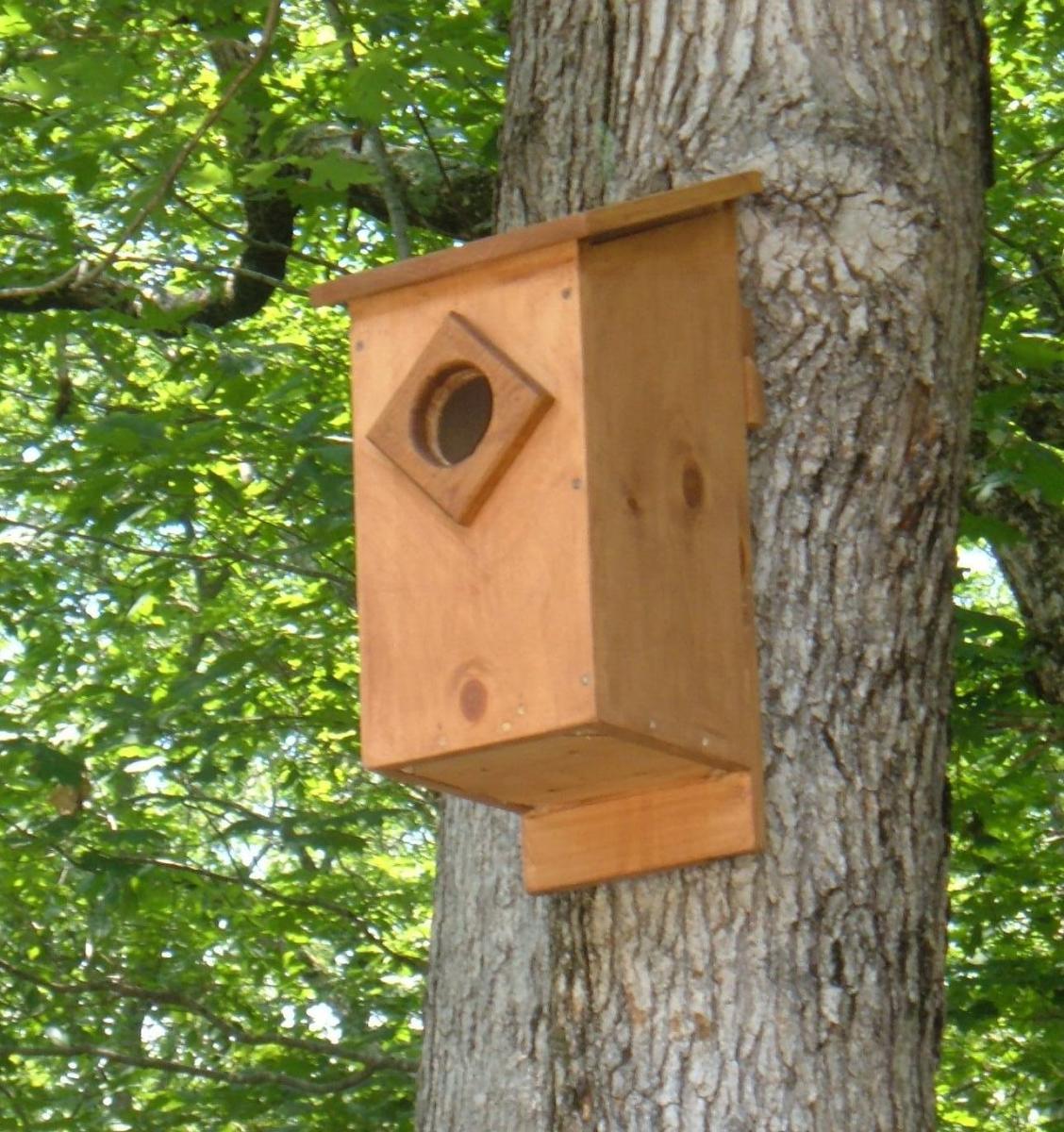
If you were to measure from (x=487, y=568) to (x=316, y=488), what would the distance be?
2990 mm

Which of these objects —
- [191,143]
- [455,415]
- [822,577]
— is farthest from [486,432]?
[191,143]

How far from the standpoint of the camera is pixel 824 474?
2.19 meters

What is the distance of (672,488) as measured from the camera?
211 cm

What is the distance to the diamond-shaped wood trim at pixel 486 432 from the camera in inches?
79.4

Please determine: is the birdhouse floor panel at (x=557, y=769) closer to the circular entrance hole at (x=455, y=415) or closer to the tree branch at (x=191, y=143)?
the circular entrance hole at (x=455, y=415)

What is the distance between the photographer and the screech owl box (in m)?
1.99

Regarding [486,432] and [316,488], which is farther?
[316,488]

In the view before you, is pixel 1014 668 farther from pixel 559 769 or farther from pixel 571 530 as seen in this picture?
pixel 571 530

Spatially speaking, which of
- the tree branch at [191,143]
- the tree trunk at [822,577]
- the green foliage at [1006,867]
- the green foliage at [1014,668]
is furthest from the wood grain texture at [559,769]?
the green foliage at [1006,867]

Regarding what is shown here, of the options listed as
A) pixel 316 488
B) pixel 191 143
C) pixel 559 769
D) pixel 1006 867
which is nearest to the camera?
pixel 559 769

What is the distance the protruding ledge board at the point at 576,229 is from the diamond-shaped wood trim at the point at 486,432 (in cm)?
7

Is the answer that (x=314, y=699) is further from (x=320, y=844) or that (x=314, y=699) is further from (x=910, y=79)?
(x=910, y=79)

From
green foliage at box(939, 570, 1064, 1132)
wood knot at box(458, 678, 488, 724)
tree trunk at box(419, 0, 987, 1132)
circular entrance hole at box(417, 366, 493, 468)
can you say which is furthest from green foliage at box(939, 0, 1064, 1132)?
wood knot at box(458, 678, 488, 724)

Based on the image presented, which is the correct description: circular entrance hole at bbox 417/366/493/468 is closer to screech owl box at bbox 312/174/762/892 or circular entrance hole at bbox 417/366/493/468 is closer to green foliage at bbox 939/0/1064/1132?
screech owl box at bbox 312/174/762/892
